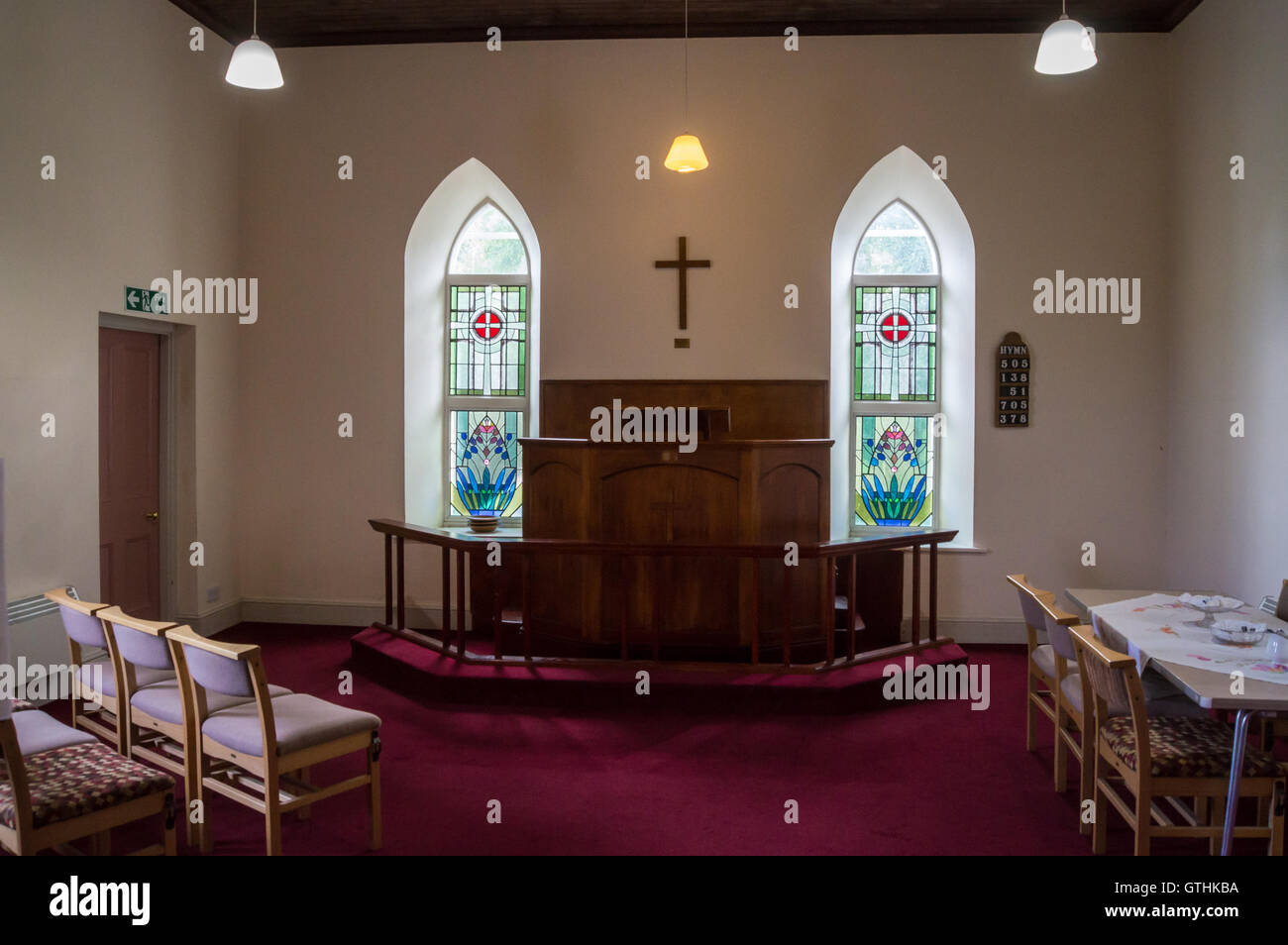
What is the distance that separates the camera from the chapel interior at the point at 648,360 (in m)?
4.77

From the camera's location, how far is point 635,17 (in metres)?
6.27

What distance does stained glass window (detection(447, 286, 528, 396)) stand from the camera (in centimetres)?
699

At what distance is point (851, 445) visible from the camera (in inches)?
269

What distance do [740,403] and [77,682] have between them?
4.25 metres

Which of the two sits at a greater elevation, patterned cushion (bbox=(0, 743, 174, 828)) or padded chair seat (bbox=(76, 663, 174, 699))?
padded chair seat (bbox=(76, 663, 174, 699))

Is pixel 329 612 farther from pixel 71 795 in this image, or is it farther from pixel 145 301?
pixel 71 795

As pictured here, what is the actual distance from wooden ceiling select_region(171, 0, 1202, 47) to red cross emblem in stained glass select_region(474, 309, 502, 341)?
1.94 m

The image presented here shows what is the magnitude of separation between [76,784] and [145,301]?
376 centimetres

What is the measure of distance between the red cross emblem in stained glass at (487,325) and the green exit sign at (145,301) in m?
2.15

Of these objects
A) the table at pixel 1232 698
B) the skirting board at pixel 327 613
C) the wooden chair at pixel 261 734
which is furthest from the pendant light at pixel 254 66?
the table at pixel 1232 698

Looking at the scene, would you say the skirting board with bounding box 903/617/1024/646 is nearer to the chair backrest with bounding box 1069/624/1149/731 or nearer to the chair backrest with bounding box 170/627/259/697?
the chair backrest with bounding box 1069/624/1149/731

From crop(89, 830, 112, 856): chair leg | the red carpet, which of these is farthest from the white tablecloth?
crop(89, 830, 112, 856): chair leg

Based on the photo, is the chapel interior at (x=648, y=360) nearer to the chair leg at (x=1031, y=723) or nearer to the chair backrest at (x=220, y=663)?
the chair leg at (x=1031, y=723)

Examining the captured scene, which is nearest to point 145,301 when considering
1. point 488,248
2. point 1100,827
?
point 488,248
